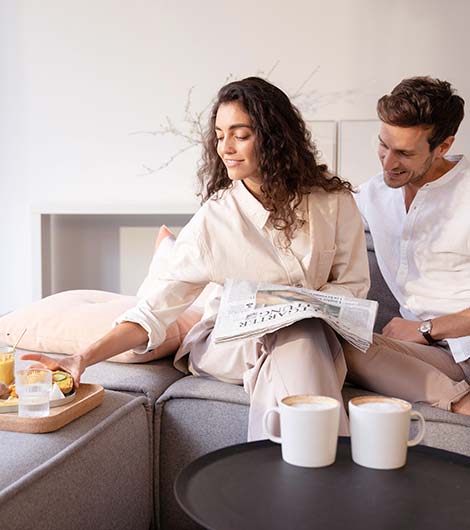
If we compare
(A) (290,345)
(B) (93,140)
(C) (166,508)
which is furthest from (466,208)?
(B) (93,140)

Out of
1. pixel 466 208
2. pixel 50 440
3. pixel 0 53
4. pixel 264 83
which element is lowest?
pixel 50 440

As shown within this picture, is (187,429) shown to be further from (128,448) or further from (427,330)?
(427,330)

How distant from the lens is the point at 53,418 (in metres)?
1.67

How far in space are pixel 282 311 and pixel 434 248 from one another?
71cm

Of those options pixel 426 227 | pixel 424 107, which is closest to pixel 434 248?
pixel 426 227

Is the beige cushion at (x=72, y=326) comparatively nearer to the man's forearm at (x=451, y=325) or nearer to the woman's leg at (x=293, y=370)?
the woman's leg at (x=293, y=370)

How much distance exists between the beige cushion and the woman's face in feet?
1.70

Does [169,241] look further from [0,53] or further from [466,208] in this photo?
[0,53]

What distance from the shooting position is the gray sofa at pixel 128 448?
151cm

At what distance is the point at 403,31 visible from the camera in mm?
3529

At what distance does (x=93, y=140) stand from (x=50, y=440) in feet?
8.12

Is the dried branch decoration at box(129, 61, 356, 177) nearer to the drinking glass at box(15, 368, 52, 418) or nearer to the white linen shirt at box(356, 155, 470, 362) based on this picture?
the white linen shirt at box(356, 155, 470, 362)

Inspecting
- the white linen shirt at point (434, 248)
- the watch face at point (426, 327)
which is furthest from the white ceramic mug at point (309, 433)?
the white linen shirt at point (434, 248)

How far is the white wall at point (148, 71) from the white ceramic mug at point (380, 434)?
2.46 m
